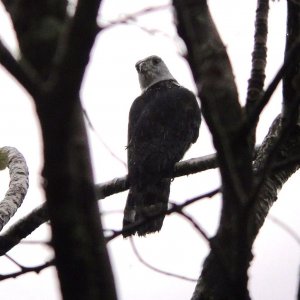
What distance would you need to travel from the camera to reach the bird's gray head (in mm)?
7316

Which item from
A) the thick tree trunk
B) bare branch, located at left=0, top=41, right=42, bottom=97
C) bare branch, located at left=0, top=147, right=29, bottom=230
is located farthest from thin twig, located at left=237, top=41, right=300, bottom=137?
bare branch, located at left=0, top=147, right=29, bottom=230

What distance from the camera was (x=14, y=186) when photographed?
12.4 ft

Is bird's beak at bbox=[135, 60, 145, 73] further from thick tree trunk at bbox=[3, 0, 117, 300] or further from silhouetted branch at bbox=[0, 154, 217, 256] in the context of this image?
thick tree trunk at bbox=[3, 0, 117, 300]

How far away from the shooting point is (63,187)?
1375 mm

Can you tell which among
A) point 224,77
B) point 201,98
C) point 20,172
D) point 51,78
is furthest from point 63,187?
point 20,172

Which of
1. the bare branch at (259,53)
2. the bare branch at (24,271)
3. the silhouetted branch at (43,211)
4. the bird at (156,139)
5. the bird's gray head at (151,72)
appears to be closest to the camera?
the bare branch at (24,271)

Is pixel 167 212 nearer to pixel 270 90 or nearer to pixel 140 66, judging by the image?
pixel 270 90

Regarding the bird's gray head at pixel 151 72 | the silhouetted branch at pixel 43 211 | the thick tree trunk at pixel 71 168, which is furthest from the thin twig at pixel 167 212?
the bird's gray head at pixel 151 72

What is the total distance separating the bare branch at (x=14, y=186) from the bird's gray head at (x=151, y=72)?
3220 mm

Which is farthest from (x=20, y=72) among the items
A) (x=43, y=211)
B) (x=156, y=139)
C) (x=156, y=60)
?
(x=156, y=60)

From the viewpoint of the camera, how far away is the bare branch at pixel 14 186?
11.5ft

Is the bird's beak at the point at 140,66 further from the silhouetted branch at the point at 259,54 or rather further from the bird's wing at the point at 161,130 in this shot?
the silhouetted branch at the point at 259,54

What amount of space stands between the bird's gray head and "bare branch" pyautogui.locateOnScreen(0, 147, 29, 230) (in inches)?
127

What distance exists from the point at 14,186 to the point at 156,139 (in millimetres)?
2343
